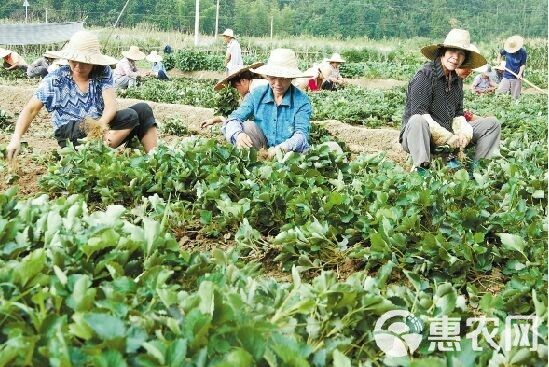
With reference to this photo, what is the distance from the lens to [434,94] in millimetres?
5680

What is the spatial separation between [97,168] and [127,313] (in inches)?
102

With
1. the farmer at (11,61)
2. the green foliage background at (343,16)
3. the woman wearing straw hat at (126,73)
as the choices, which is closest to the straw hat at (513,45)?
the woman wearing straw hat at (126,73)

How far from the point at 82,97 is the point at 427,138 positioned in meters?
2.57

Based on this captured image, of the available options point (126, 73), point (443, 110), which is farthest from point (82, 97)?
point (126, 73)

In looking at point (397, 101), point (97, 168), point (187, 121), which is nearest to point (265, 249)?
point (97, 168)

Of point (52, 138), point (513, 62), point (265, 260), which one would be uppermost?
point (265, 260)

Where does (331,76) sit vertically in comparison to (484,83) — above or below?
above

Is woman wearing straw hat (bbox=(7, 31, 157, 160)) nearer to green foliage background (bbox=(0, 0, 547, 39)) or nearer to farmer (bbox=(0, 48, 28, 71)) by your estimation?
farmer (bbox=(0, 48, 28, 71))

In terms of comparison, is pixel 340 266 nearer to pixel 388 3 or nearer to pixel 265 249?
pixel 265 249

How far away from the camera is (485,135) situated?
223 inches

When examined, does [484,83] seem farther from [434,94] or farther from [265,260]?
[265,260]

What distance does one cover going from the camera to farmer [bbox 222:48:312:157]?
538cm

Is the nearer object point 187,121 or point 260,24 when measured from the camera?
point 187,121

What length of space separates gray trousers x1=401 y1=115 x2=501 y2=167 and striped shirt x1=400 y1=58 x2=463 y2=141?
16 cm
